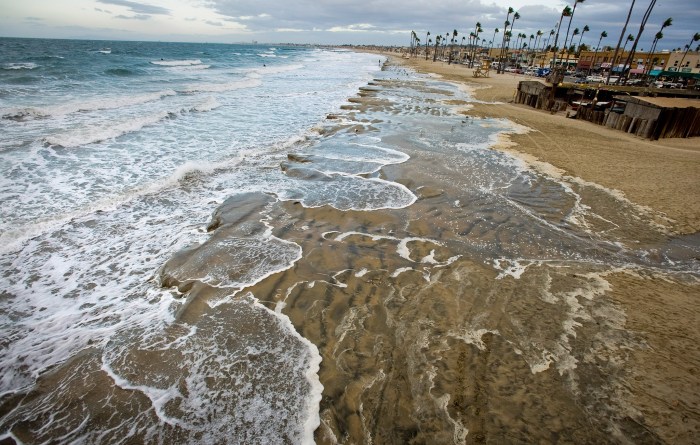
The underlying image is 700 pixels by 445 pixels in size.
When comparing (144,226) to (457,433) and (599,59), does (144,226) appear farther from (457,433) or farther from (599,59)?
(599,59)

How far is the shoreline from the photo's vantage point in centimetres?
968

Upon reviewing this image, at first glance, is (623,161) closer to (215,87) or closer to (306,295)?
(306,295)

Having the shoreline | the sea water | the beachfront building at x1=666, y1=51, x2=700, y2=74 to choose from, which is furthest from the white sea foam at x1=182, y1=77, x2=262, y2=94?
the beachfront building at x1=666, y1=51, x2=700, y2=74

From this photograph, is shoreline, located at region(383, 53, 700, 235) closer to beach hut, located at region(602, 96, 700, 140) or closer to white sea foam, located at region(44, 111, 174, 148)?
beach hut, located at region(602, 96, 700, 140)

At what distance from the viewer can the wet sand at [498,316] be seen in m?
3.87

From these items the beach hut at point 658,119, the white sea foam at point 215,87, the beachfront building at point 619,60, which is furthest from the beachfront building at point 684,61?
the white sea foam at point 215,87

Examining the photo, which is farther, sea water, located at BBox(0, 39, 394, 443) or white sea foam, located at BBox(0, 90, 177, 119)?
white sea foam, located at BBox(0, 90, 177, 119)

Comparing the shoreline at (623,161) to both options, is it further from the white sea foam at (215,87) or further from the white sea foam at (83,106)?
the white sea foam at (215,87)

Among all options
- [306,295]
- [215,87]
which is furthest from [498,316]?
[215,87]

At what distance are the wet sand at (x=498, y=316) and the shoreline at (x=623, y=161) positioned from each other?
20 cm

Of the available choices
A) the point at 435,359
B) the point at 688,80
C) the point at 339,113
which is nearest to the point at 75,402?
the point at 435,359

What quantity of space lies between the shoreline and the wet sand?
0.20 meters

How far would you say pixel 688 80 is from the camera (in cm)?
5494

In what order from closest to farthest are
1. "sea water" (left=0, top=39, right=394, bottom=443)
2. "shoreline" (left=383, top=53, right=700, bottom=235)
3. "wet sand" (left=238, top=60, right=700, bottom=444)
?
"wet sand" (left=238, top=60, right=700, bottom=444)
"sea water" (left=0, top=39, right=394, bottom=443)
"shoreline" (left=383, top=53, right=700, bottom=235)
